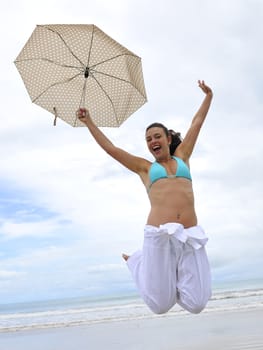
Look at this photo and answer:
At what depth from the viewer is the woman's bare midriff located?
531 centimetres

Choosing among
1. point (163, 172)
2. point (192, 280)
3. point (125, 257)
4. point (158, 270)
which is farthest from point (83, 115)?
point (192, 280)

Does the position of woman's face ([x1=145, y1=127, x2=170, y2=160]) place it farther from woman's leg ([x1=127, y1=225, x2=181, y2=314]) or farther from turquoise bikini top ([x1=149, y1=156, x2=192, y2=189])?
woman's leg ([x1=127, y1=225, x2=181, y2=314])

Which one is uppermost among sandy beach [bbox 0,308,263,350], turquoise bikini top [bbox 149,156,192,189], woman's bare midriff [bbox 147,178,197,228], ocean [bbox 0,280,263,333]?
turquoise bikini top [bbox 149,156,192,189]

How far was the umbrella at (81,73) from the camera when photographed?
6094mm

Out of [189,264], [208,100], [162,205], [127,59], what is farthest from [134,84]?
[189,264]

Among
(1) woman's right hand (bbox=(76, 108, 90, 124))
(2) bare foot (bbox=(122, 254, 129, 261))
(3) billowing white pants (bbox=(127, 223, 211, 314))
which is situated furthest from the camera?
(1) woman's right hand (bbox=(76, 108, 90, 124))

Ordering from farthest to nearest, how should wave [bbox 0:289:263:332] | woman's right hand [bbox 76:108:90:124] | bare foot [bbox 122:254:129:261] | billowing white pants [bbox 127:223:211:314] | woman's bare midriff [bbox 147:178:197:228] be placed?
wave [bbox 0:289:263:332], woman's right hand [bbox 76:108:90:124], bare foot [bbox 122:254:129:261], woman's bare midriff [bbox 147:178:197:228], billowing white pants [bbox 127:223:211:314]

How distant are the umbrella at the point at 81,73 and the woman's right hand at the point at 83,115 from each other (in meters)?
0.49

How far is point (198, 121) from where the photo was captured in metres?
6.00

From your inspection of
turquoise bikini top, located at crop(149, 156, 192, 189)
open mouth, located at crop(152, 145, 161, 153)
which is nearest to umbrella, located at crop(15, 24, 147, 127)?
open mouth, located at crop(152, 145, 161, 153)

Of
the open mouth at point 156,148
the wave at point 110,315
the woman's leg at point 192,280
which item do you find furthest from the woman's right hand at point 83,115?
the wave at point 110,315

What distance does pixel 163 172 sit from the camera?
18.1 ft

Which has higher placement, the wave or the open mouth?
the open mouth

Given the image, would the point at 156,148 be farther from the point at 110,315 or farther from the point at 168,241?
the point at 110,315
